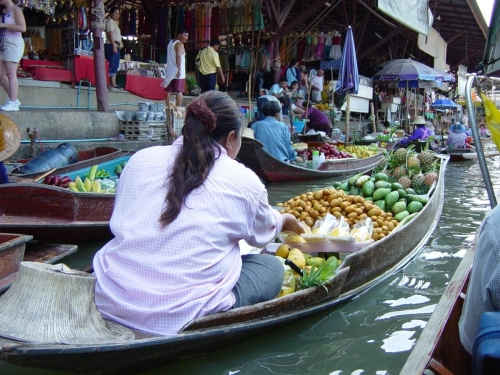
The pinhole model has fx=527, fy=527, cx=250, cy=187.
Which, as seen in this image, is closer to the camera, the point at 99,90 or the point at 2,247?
the point at 2,247

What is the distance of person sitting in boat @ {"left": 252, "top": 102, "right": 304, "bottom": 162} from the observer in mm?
7824

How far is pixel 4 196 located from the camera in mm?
4090

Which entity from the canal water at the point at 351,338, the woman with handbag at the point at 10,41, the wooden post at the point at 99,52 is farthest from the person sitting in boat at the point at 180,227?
the wooden post at the point at 99,52

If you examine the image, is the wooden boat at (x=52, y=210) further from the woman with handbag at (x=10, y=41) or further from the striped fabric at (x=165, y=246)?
the woman with handbag at (x=10, y=41)

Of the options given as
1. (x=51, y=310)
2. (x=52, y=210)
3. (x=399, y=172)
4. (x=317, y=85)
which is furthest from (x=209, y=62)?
(x=51, y=310)

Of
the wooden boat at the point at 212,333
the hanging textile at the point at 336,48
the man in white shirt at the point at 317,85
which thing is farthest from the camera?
the hanging textile at the point at 336,48

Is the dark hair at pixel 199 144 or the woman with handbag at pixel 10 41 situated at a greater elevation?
the woman with handbag at pixel 10 41

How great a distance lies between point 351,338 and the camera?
3.08m

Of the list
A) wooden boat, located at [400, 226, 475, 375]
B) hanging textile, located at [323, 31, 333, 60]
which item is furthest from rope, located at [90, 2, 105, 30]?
hanging textile, located at [323, 31, 333, 60]

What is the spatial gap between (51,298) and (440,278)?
3087mm

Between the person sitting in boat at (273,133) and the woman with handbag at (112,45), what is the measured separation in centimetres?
330

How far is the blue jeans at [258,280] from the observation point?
247 cm

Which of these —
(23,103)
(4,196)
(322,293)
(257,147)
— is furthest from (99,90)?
(322,293)

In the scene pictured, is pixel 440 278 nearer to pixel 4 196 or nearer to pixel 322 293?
pixel 322 293
